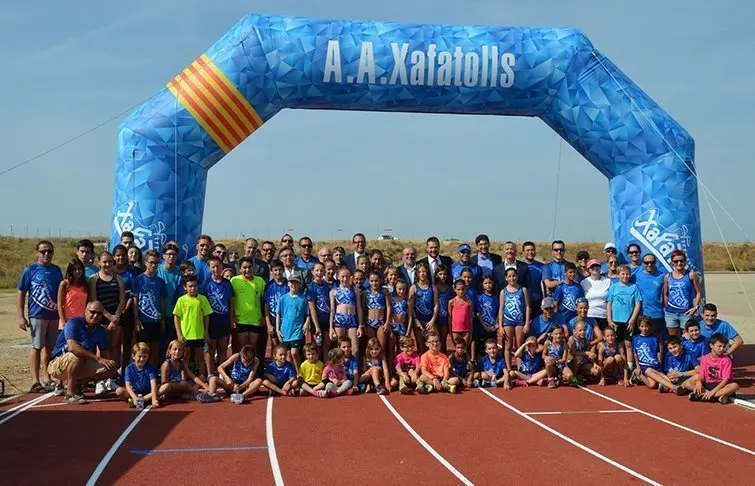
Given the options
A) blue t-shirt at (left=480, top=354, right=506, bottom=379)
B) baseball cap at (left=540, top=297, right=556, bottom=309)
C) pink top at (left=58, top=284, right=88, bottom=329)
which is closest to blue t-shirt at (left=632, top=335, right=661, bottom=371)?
baseball cap at (left=540, top=297, right=556, bottom=309)

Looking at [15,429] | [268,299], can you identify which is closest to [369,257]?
[268,299]

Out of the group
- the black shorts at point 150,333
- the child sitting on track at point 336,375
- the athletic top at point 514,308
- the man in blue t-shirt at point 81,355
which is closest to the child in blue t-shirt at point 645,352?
the athletic top at point 514,308

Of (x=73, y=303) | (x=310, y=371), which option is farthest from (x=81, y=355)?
(x=310, y=371)

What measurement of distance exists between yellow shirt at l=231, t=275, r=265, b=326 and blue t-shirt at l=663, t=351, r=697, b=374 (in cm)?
480

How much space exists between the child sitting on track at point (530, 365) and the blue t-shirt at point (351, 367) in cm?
Answer: 188

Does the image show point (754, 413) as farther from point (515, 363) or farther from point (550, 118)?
point (550, 118)

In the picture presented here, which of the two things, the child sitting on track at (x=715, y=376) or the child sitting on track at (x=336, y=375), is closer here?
the child sitting on track at (x=715, y=376)

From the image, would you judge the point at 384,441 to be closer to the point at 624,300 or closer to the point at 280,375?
the point at 280,375

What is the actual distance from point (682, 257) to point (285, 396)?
4.90m

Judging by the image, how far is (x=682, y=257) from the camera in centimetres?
882

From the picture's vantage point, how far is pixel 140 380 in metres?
7.70

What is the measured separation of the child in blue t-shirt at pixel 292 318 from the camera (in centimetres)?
845

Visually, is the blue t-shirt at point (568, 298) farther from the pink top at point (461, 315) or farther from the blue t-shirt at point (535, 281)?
the pink top at point (461, 315)

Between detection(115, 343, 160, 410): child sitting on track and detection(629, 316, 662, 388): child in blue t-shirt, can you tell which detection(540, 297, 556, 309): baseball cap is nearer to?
detection(629, 316, 662, 388): child in blue t-shirt
